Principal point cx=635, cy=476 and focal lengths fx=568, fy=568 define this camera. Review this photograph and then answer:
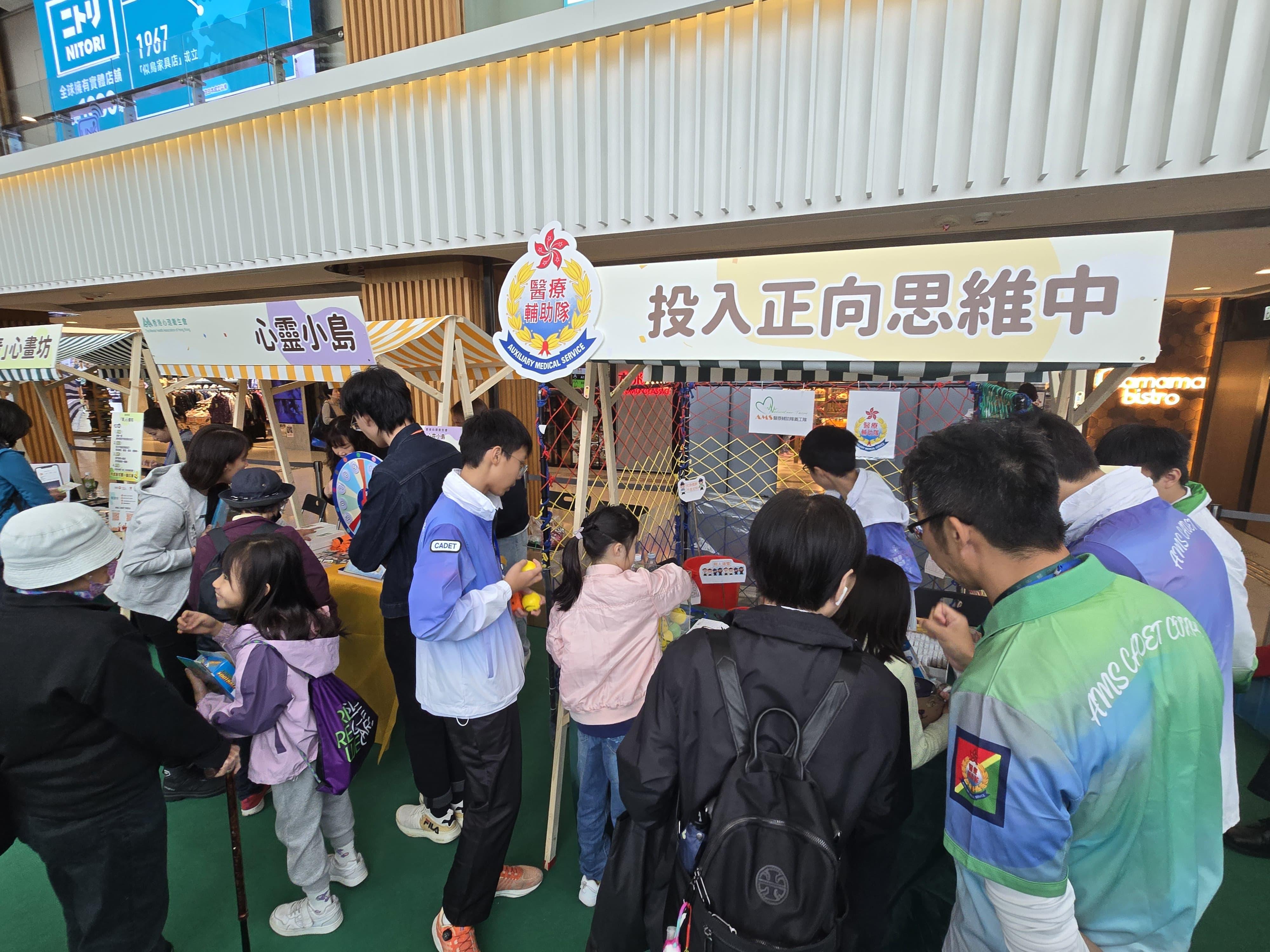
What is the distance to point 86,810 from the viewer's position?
4.80 feet

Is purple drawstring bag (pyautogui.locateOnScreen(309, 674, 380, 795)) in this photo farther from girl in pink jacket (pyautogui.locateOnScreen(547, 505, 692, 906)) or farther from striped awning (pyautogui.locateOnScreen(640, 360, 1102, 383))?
striped awning (pyautogui.locateOnScreen(640, 360, 1102, 383))

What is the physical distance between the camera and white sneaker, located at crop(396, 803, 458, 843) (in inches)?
96.3

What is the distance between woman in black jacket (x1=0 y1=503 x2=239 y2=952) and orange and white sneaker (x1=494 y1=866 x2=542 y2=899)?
105 cm

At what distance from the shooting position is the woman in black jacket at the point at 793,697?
102cm

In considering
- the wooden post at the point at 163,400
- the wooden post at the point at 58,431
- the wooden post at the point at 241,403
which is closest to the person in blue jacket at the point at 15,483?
the wooden post at the point at 163,400

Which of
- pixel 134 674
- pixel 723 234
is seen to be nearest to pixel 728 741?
Result: pixel 134 674

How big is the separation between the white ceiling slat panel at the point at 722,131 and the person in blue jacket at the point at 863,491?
79.9 inches

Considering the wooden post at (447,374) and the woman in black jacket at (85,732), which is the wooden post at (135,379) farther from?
the woman in black jacket at (85,732)

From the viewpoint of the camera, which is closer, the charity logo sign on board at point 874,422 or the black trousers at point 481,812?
the black trousers at point 481,812

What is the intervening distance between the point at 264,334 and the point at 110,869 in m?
2.59

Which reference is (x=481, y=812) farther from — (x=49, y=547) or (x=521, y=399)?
(x=521, y=399)

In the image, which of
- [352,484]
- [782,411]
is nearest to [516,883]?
[352,484]

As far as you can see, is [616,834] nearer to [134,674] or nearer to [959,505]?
[959,505]

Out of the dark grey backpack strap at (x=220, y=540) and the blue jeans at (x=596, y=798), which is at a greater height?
the dark grey backpack strap at (x=220, y=540)
